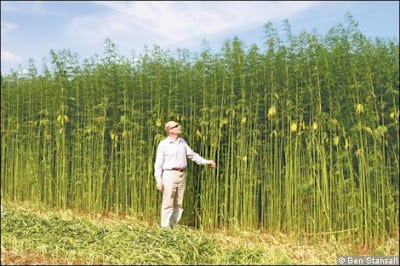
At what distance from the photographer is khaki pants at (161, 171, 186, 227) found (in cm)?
613

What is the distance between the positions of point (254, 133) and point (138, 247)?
2.40m

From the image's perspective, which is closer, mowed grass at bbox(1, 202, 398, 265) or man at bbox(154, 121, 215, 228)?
mowed grass at bbox(1, 202, 398, 265)

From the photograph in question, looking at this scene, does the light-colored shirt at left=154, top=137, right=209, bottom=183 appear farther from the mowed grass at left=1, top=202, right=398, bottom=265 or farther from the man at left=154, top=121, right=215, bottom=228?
the mowed grass at left=1, top=202, right=398, bottom=265

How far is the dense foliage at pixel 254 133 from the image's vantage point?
223 inches

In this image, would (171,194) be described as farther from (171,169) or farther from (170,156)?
(170,156)

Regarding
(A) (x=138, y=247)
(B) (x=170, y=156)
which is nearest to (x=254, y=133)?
(B) (x=170, y=156)

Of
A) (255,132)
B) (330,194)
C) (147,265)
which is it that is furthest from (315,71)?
(147,265)

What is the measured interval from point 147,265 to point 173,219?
2.04m

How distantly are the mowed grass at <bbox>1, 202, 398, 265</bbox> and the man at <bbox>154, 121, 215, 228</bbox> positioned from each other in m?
0.78

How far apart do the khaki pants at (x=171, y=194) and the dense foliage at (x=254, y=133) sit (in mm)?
487

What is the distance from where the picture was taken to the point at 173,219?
6.36 meters

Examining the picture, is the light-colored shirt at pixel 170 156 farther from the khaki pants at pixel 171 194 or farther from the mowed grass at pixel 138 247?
the mowed grass at pixel 138 247

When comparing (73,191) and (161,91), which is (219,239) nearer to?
(161,91)

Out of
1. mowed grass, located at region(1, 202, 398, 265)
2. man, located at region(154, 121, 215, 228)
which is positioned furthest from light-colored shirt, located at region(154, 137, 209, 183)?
mowed grass, located at region(1, 202, 398, 265)
